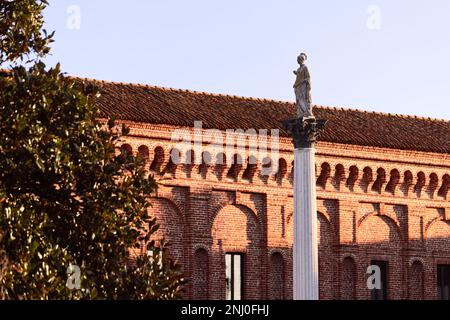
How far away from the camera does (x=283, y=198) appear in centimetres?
2933

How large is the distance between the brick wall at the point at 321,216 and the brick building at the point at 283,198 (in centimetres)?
2

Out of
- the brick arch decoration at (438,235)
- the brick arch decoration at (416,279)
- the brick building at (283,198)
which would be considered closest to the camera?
the brick building at (283,198)

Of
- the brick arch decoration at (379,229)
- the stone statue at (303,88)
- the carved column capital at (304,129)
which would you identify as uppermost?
the stone statue at (303,88)

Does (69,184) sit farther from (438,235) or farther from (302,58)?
(438,235)

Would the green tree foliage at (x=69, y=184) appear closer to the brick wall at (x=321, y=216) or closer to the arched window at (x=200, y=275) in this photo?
the brick wall at (x=321, y=216)

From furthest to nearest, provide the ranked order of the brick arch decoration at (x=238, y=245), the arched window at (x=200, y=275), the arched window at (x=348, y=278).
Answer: the arched window at (x=348, y=278), the brick arch decoration at (x=238, y=245), the arched window at (x=200, y=275)

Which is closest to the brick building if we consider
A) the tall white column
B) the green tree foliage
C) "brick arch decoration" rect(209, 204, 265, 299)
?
"brick arch decoration" rect(209, 204, 265, 299)

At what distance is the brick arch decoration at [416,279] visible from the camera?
31531 mm

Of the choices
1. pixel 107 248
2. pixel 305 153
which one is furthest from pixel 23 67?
pixel 305 153

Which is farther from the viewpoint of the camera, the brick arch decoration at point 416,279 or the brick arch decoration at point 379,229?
the brick arch decoration at point 416,279

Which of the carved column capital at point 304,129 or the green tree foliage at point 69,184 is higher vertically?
the carved column capital at point 304,129

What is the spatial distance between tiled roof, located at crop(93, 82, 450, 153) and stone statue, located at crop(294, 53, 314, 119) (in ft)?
11.2

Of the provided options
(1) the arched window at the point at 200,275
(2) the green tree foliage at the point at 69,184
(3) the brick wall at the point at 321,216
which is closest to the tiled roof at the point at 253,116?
(3) the brick wall at the point at 321,216
